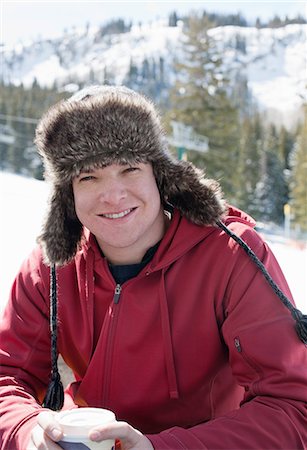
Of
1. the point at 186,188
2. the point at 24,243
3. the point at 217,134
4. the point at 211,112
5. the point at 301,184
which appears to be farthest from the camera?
the point at 301,184

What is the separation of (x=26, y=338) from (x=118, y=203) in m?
0.63

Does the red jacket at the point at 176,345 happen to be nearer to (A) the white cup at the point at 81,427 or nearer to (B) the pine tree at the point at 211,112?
(A) the white cup at the point at 81,427

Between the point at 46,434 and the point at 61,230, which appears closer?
the point at 46,434

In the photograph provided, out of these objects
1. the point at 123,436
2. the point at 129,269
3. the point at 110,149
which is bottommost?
the point at 123,436

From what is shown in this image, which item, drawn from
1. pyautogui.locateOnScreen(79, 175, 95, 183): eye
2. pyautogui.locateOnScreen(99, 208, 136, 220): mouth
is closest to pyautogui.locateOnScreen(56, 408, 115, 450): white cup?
pyautogui.locateOnScreen(99, 208, 136, 220): mouth

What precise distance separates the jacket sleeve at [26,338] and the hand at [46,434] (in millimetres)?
344

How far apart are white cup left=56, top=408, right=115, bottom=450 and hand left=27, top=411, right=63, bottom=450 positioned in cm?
2

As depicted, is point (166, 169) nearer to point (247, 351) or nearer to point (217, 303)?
point (217, 303)

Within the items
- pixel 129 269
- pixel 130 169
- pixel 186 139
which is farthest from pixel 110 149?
pixel 186 139

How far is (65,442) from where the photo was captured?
4.75ft

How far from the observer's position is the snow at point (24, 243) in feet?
14.0

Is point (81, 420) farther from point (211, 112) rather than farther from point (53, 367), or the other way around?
point (211, 112)

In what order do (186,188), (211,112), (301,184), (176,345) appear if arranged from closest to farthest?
(176,345) → (186,188) → (211,112) → (301,184)

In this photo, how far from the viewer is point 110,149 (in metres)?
2.04
